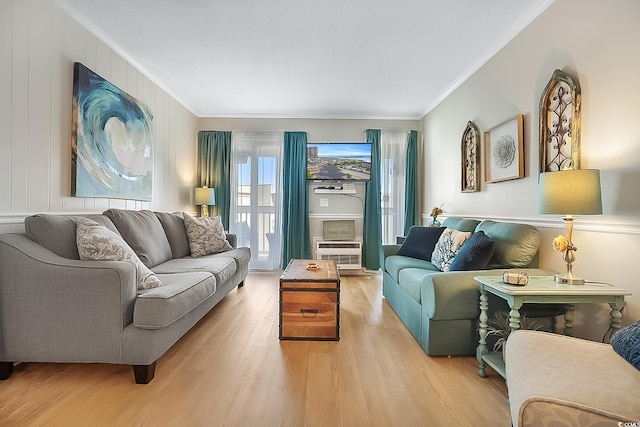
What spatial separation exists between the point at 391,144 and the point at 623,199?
3.82m

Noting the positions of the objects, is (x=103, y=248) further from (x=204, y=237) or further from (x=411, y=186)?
(x=411, y=186)

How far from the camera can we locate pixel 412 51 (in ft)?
10.9

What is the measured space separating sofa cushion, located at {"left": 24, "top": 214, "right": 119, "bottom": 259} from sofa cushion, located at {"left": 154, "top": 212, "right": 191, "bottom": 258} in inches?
56.6

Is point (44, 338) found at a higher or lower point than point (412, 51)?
lower

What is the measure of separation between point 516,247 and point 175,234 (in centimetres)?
326

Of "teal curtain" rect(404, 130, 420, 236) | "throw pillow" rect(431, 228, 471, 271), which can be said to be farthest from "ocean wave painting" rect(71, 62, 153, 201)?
"teal curtain" rect(404, 130, 420, 236)

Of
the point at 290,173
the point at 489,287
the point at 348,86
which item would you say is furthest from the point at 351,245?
the point at 489,287

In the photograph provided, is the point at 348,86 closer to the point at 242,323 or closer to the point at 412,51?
the point at 412,51

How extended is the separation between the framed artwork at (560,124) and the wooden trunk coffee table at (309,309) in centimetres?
179

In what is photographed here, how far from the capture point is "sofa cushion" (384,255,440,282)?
3243mm

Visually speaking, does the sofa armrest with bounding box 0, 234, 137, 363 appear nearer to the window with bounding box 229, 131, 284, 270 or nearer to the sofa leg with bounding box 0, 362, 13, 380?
the sofa leg with bounding box 0, 362, 13, 380

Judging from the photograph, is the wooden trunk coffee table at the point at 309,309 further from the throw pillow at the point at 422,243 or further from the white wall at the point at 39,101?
the white wall at the point at 39,101

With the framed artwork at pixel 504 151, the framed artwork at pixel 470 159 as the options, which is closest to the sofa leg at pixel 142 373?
the framed artwork at pixel 504 151

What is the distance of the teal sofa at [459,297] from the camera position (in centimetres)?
227
